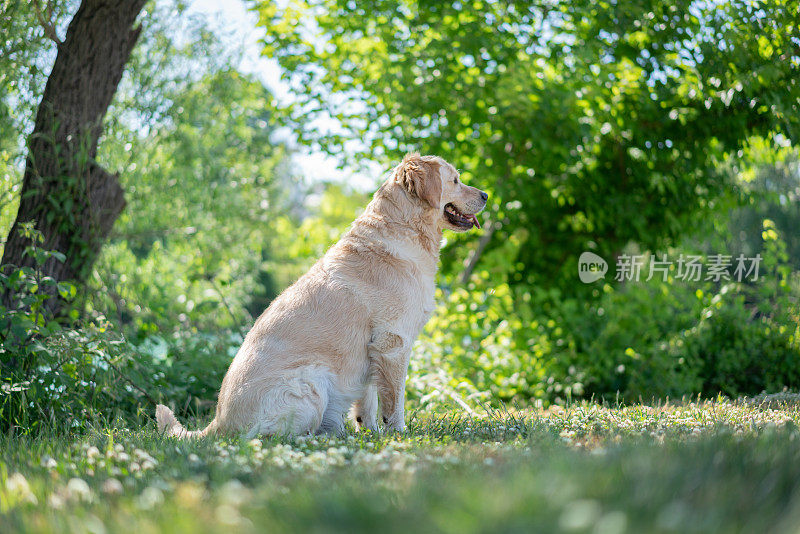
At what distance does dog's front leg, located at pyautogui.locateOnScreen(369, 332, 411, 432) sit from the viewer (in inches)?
162

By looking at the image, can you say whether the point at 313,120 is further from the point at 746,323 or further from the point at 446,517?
the point at 446,517

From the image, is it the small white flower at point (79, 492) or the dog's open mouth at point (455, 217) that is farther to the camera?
the dog's open mouth at point (455, 217)

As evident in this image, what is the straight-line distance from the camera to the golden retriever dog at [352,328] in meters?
3.84

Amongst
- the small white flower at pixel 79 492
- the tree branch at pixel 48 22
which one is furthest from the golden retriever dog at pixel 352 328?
the tree branch at pixel 48 22

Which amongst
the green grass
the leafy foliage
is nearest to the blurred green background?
the leafy foliage

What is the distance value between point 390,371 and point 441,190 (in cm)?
126

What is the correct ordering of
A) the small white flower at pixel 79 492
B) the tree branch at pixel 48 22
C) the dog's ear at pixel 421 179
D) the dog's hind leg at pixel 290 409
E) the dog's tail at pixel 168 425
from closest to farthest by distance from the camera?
the small white flower at pixel 79 492 < the dog's hind leg at pixel 290 409 < the dog's tail at pixel 168 425 < the dog's ear at pixel 421 179 < the tree branch at pixel 48 22

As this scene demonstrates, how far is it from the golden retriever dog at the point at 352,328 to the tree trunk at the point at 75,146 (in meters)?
2.22

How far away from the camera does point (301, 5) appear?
27.7 ft

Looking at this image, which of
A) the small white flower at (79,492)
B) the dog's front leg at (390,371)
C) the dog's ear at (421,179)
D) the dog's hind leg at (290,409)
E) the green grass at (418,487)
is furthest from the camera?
the dog's ear at (421,179)

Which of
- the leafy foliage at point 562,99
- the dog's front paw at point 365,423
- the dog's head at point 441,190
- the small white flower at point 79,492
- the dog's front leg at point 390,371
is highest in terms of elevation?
the leafy foliage at point 562,99

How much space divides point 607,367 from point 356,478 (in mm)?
5343

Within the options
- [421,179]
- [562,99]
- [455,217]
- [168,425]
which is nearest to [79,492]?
[168,425]

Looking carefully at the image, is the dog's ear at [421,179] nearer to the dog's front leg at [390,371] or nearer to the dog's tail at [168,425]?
the dog's front leg at [390,371]
